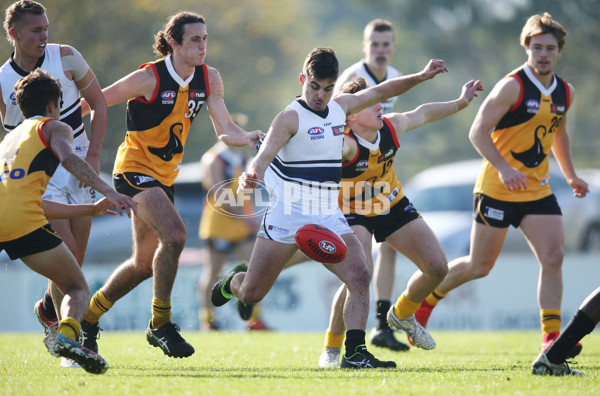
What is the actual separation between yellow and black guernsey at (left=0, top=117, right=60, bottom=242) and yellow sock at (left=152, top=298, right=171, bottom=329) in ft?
4.41

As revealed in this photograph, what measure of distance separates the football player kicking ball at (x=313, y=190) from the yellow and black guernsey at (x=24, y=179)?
1.37m

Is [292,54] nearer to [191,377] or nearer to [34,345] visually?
[34,345]

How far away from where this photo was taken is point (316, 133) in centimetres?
582

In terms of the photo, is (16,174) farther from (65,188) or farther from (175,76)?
(175,76)

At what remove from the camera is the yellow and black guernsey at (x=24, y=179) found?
16.9 ft

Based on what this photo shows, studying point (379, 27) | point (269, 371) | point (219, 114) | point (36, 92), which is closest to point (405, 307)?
point (269, 371)

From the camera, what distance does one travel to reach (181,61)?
251 inches

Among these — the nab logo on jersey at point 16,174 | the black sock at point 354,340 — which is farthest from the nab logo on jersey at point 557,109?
the nab logo on jersey at point 16,174

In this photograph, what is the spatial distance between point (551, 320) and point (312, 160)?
2.36 meters

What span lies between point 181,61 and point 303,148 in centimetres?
127

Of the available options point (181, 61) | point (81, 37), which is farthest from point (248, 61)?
point (181, 61)

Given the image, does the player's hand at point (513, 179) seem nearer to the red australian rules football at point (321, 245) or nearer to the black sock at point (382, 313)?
the red australian rules football at point (321, 245)

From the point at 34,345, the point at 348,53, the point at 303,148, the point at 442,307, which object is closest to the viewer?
the point at 303,148

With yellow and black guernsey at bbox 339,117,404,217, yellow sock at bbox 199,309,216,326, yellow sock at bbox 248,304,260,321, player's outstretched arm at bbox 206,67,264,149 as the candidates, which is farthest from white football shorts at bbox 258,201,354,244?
yellow sock at bbox 248,304,260,321
